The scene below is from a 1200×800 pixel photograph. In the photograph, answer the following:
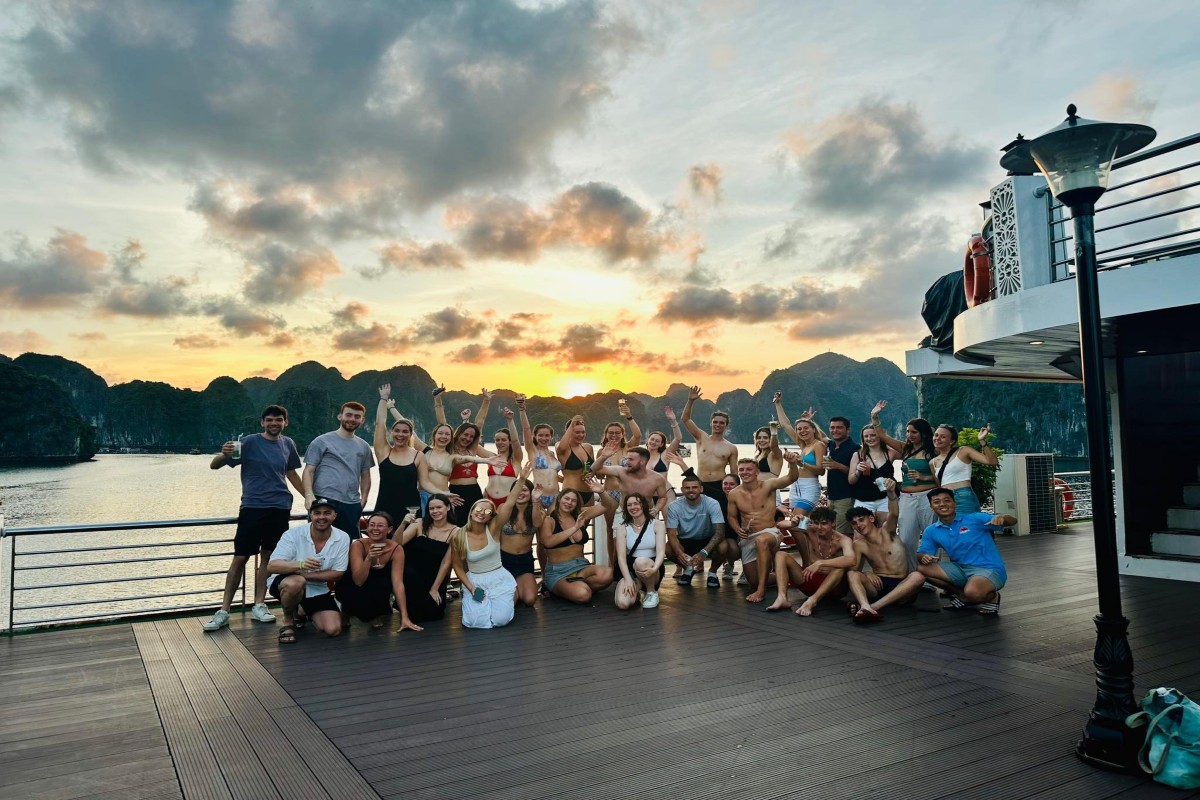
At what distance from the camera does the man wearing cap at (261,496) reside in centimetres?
605

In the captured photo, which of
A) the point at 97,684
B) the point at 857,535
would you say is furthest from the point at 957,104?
the point at 97,684

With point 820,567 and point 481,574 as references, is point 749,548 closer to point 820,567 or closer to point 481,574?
point 820,567

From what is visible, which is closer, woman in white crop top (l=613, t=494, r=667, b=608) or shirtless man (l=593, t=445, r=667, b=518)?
woman in white crop top (l=613, t=494, r=667, b=608)

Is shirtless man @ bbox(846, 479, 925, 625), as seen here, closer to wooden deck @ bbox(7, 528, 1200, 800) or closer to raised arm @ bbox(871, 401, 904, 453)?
wooden deck @ bbox(7, 528, 1200, 800)

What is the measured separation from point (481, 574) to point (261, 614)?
2.02 meters

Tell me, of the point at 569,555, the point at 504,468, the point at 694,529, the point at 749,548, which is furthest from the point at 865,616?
the point at 504,468

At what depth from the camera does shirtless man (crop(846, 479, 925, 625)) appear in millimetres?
6020

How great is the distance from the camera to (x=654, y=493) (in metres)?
7.46

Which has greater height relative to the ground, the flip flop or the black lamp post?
the black lamp post

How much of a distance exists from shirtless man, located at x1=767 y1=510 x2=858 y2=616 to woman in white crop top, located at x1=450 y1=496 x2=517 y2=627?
237cm

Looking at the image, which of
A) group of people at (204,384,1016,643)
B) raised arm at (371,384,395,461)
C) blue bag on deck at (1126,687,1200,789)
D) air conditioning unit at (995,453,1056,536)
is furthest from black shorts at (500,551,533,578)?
air conditioning unit at (995,453,1056,536)

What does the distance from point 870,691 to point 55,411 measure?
114953 millimetres

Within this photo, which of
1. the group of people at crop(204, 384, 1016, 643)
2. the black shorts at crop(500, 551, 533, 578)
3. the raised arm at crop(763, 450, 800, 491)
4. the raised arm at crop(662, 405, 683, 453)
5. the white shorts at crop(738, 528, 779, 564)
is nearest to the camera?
the group of people at crop(204, 384, 1016, 643)

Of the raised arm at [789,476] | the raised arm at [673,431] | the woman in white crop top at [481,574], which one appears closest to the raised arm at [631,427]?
the raised arm at [673,431]
